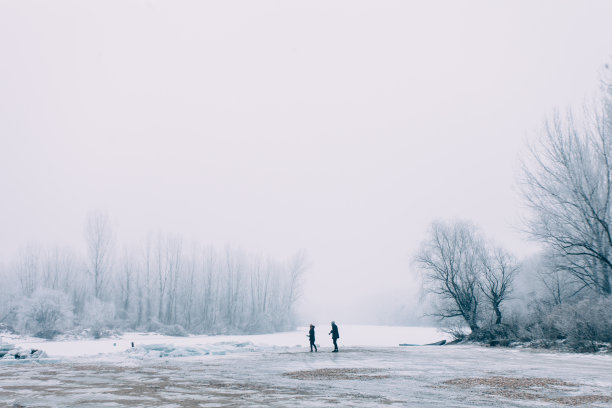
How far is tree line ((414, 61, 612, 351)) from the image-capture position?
23.5 metres

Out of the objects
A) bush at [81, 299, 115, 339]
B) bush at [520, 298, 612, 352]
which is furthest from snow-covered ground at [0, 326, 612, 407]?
bush at [81, 299, 115, 339]

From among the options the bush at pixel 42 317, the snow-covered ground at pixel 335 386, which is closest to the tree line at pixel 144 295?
the bush at pixel 42 317

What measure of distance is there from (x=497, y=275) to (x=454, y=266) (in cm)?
401

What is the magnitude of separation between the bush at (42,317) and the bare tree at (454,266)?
39949 mm

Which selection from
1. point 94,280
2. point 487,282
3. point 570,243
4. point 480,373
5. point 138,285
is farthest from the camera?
point 138,285

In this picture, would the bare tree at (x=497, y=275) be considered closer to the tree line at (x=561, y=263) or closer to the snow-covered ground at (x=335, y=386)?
the tree line at (x=561, y=263)

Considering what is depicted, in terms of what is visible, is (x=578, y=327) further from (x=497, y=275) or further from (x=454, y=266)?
(x=454, y=266)

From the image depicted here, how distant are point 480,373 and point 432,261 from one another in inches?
1001

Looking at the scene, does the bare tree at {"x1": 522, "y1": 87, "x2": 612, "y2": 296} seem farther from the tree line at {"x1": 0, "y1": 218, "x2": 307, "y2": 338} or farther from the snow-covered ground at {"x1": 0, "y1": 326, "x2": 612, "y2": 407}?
the tree line at {"x1": 0, "y1": 218, "x2": 307, "y2": 338}

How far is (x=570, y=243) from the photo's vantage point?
25406mm

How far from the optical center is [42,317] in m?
47.8

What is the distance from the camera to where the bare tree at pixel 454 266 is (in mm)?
36719

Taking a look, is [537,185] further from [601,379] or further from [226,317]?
[226,317]

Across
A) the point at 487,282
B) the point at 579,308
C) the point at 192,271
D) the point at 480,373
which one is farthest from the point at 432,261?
the point at 192,271
